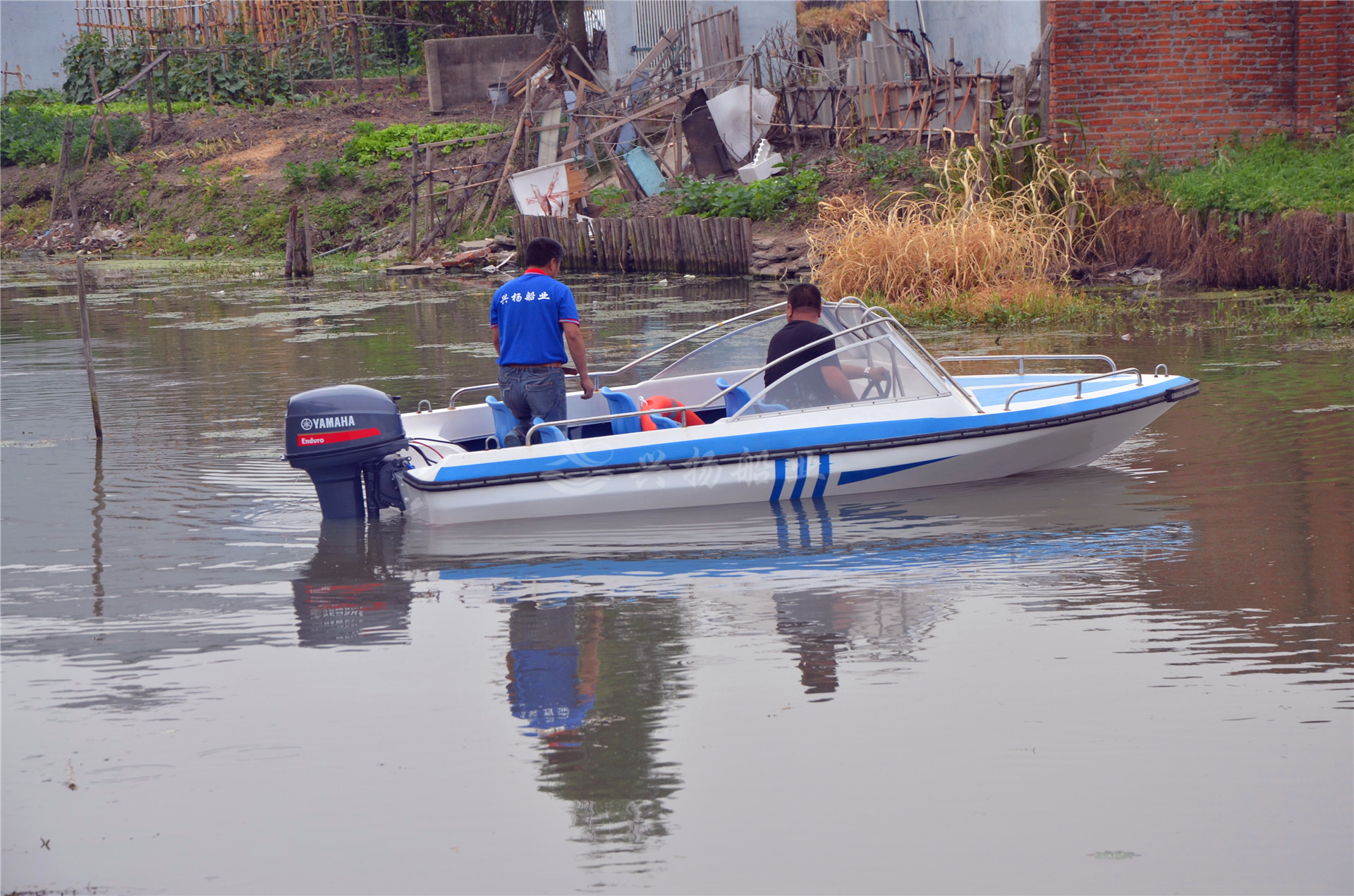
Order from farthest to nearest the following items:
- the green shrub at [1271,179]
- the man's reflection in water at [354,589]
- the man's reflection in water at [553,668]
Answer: the green shrub at [1271,179] → the man's reflection in water at [354,589] → the man's reflection in water at [553,668]

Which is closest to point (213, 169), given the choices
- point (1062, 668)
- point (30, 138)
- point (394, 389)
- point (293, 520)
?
point (30, 138)

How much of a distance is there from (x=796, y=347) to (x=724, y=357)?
1.18 meters

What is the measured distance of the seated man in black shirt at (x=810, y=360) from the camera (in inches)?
300

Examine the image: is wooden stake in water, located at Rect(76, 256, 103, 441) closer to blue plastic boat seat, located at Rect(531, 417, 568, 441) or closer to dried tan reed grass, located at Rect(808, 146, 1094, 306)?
blue plastic boat seat, located at Rect(531, 417, 568, 441)

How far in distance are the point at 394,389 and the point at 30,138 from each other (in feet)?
91.9

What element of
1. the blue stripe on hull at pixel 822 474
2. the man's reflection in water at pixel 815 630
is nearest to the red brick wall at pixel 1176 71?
the blue stripe on hull at pixel 822 474

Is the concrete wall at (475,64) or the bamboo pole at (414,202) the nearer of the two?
the bamboo pole at (414,202)

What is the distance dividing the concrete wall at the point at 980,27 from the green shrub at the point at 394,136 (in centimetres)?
1006

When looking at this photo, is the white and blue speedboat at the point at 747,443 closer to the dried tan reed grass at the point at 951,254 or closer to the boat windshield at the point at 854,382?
the boat windshield at the point at 854,382

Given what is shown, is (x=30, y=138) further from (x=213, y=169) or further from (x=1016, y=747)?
(x=1016, y=747)

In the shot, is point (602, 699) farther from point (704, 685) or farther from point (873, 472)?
point (873, 472)

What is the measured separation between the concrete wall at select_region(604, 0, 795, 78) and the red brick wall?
996 cm

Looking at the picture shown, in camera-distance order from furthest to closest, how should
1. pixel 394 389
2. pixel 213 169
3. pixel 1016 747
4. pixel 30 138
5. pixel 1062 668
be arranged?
pixel 30 138 → pixel 213 169 → pixel 394 389 → pixel 1062 668 → pixel 1016 747

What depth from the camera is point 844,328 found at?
7957 mm
